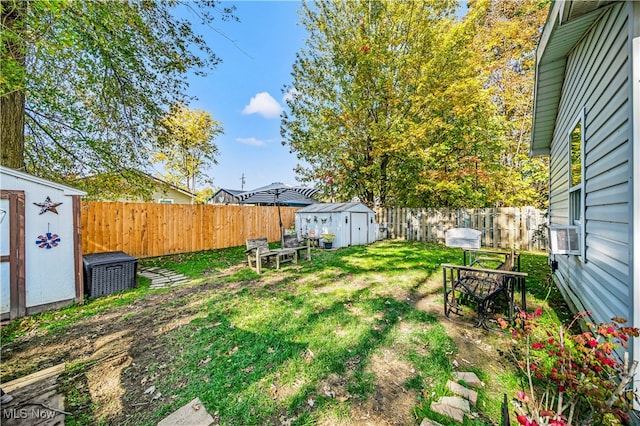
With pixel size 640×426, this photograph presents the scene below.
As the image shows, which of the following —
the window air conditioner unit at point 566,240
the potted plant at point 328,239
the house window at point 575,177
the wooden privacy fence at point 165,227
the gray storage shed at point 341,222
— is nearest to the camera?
the window air conditioner unit at point 566,240

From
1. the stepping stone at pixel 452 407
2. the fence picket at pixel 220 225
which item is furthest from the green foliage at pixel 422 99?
the stepping stone at pixel 452 407

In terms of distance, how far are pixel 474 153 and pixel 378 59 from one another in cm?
599

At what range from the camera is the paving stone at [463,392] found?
206 cm

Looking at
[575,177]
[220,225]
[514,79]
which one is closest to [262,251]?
[220,225]

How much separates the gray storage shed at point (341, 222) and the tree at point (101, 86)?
21.0 feet

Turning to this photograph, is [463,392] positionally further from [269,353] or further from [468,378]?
[269,353]

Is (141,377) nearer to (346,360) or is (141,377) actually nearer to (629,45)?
(346,360)

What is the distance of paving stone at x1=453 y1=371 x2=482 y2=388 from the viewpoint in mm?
2259

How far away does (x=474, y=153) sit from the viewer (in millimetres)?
11008

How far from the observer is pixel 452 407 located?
1.98 m

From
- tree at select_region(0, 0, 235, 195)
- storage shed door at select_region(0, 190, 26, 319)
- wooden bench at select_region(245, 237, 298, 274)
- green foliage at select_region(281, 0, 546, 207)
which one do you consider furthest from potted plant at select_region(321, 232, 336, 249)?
storage shed door at select_region(0, 190, 26, 319)

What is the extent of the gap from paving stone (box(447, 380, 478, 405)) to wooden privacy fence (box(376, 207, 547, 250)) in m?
8.28

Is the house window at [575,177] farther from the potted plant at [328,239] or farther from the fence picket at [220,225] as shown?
the potted plant at [328,239]

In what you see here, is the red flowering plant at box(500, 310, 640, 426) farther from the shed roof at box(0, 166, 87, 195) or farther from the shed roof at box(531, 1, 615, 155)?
the shed roof at box(0, 166, 87, 195)
